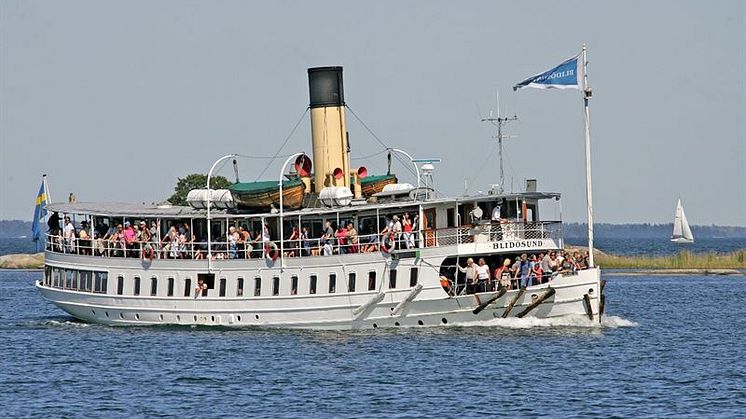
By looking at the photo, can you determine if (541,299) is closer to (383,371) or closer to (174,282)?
(383,371)

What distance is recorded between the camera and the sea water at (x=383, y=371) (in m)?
37.6

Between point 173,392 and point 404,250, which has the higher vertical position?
point 404,250

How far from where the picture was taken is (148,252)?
185ft

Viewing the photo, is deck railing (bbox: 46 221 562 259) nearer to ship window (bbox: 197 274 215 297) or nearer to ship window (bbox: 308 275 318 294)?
ship window (bbox: 197 274 215 297)

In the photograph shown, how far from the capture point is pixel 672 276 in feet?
350

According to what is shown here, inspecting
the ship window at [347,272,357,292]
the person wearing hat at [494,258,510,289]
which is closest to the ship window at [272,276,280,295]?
the ship window at [347,272,357,292]

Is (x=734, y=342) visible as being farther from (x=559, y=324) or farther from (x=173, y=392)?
(x=173, y=392)

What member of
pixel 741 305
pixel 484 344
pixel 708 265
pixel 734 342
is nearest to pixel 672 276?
pixel 708 265

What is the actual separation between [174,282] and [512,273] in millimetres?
13560

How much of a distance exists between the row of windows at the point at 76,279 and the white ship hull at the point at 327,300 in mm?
316

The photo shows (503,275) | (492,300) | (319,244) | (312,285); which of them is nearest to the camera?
(492,300)

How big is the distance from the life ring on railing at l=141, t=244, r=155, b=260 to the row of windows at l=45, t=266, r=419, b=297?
32.5 inches

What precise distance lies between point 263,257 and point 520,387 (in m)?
16.6

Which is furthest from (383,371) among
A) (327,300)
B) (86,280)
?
(86,280)
